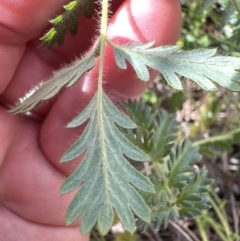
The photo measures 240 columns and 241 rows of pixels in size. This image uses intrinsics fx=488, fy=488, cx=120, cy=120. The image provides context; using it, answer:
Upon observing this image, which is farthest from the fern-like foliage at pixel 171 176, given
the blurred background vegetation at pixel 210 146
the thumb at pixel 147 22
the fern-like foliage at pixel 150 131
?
the blurred background vegetation at pixel 210 146

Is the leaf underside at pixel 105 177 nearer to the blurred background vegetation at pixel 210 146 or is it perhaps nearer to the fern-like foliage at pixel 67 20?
the fern-like foliage at pixel 67 20

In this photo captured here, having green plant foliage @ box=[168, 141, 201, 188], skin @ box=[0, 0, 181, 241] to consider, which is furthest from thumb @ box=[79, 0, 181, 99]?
green plant foliage @ box=[168, 141, 201, 188]

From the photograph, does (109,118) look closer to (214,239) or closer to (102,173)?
(102,173)

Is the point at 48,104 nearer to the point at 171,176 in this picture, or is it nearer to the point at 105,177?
the point at 171,176

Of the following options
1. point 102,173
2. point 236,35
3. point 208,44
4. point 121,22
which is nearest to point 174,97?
point 208,44

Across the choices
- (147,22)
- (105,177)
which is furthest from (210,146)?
(105,177)

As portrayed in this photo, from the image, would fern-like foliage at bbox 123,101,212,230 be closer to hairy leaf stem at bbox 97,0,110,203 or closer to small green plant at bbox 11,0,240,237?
small green plant at bbox 11,0,240,237
